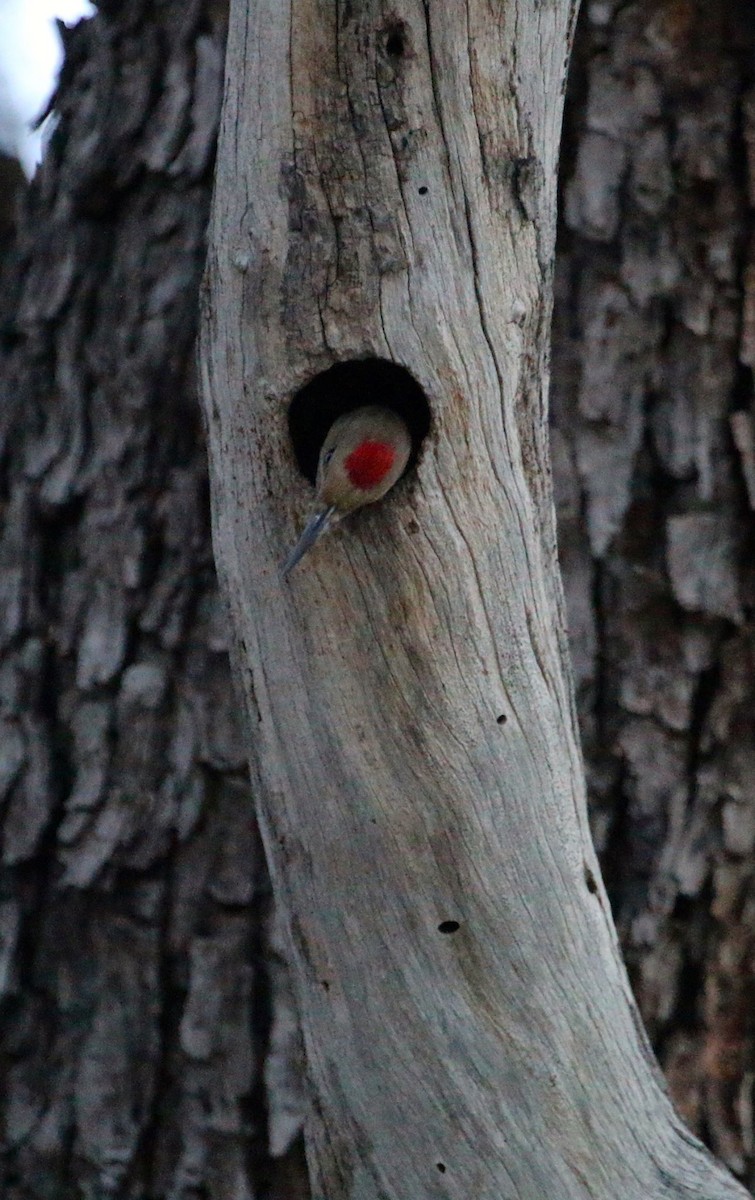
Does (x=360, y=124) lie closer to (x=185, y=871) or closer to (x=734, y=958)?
(x=185, y=871)

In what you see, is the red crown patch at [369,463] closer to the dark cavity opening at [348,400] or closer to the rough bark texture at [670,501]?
the dark cavity opening at [348,400]

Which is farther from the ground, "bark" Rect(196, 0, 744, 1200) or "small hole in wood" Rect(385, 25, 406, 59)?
"small hole in wood" Rect(385, 25, 406, 59)

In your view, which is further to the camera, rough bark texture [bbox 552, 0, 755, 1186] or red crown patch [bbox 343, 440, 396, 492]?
rough bark texture [bbox 552, 0, 755, 1186]

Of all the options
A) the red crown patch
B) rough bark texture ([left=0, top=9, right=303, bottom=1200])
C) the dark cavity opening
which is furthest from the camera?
rough bark texture ([left=0, top=9, right=303, bottom=1200])

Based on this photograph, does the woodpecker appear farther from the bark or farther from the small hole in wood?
the small hole in wood

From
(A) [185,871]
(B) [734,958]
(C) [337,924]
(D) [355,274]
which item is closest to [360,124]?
(D) [355,274]

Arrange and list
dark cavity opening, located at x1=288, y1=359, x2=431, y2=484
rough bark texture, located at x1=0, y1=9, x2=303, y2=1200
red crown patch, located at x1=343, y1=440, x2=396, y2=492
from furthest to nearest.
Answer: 1. rough bark texture, located at x1=0, y1=9, x2=303, y2=1200
2. dark cavity opening, located at x1=288, y1=359, x2=431, y2=484
3. red crown patch, located at x1=343, y1=440, x2=396, y2=492

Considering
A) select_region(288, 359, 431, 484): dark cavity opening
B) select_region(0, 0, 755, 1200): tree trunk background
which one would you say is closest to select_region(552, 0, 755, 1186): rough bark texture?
select_region(0, 0, 755, 1200): tree trunk background

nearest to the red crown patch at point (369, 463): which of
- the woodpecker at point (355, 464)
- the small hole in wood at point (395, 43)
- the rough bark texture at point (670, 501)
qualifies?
the woodpecker at point (355, 464)
